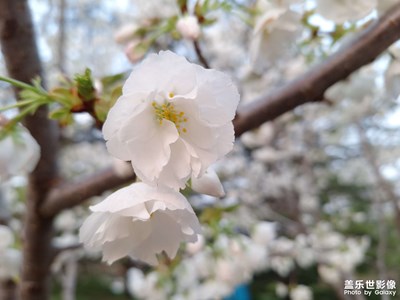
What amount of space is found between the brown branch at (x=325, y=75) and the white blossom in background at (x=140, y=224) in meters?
0.25

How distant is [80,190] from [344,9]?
1.85 ft

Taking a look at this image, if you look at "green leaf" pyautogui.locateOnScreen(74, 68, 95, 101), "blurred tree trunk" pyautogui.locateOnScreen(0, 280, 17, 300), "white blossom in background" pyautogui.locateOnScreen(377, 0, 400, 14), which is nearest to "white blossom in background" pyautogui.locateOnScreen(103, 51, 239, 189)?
"green leaf" pyautogui.locateOnScreen(74, 68, 95, 101)

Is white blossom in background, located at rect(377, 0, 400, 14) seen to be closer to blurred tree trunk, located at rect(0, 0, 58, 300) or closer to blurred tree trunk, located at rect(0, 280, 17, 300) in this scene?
blurred tree trunk, located at rect(0, 0, 58, 300)

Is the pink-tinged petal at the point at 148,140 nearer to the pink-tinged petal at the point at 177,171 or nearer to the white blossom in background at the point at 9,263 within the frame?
the pink-tinged petal at the point at 177,171

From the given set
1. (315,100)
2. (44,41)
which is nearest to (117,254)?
(315,100)

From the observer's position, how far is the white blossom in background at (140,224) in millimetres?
393

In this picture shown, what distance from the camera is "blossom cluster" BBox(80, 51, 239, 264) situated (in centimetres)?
37

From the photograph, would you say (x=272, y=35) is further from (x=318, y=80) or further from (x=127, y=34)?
(x=127, y=34)

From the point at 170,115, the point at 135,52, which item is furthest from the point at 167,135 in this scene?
the point at 135,52

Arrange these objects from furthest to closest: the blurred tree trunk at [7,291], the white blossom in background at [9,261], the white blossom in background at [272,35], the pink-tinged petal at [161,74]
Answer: the blurred tree trunk at [7,291]
the white blossom in background at [9,261]
the white blossom in background at [272,35]
the pink-tinged petal at [161,74]

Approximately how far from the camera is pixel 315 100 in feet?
2.03

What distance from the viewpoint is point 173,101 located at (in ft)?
1.28

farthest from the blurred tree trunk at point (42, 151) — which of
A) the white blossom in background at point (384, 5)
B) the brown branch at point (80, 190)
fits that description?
the white blossom in background at point (384, 5)

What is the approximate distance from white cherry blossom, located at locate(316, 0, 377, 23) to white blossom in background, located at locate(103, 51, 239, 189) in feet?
1.13
